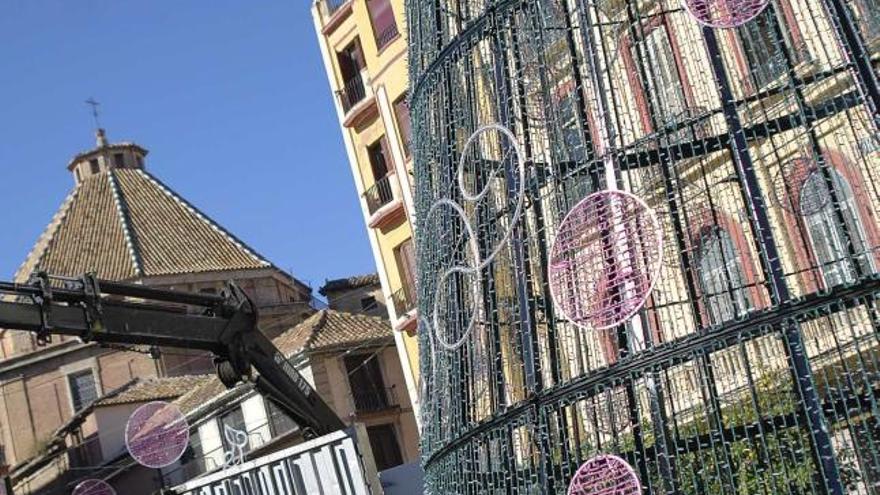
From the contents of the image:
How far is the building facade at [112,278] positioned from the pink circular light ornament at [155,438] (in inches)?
998

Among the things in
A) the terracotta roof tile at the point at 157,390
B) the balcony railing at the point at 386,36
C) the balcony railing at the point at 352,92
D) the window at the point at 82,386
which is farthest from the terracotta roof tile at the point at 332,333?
the window at the point at 82,386

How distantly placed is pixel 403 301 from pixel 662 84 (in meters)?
19.0

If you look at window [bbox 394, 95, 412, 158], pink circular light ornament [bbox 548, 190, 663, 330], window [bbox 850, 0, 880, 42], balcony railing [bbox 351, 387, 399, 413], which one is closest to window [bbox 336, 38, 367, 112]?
window [bbox 394, 95, 412, 158]

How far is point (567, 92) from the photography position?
7.70 meters

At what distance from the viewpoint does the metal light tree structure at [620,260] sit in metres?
6.13

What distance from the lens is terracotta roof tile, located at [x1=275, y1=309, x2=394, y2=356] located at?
3397cm

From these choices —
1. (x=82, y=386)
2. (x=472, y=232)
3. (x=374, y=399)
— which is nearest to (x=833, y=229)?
(x=472, y=232)

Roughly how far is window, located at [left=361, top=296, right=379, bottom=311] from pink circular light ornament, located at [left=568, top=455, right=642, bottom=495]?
134ft

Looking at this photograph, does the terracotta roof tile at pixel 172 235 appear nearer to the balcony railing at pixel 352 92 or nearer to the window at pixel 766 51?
the balcony railing at pixel 352 92

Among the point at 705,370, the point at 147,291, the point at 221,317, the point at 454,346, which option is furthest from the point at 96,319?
the point at 705,370

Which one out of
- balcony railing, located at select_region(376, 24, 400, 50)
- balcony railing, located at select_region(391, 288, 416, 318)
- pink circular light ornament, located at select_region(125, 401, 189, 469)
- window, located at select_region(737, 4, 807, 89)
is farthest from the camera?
balcony railing, located at select_region(376, 24, 400, 50)

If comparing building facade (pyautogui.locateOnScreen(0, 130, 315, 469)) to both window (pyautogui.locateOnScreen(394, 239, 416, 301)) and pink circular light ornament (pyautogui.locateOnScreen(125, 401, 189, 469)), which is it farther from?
pink circular light ornament (pyautogui.locateOnScreen(125, 401, 189, 469))

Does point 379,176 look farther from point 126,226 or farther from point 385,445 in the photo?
point 126,226

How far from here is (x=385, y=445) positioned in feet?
111
